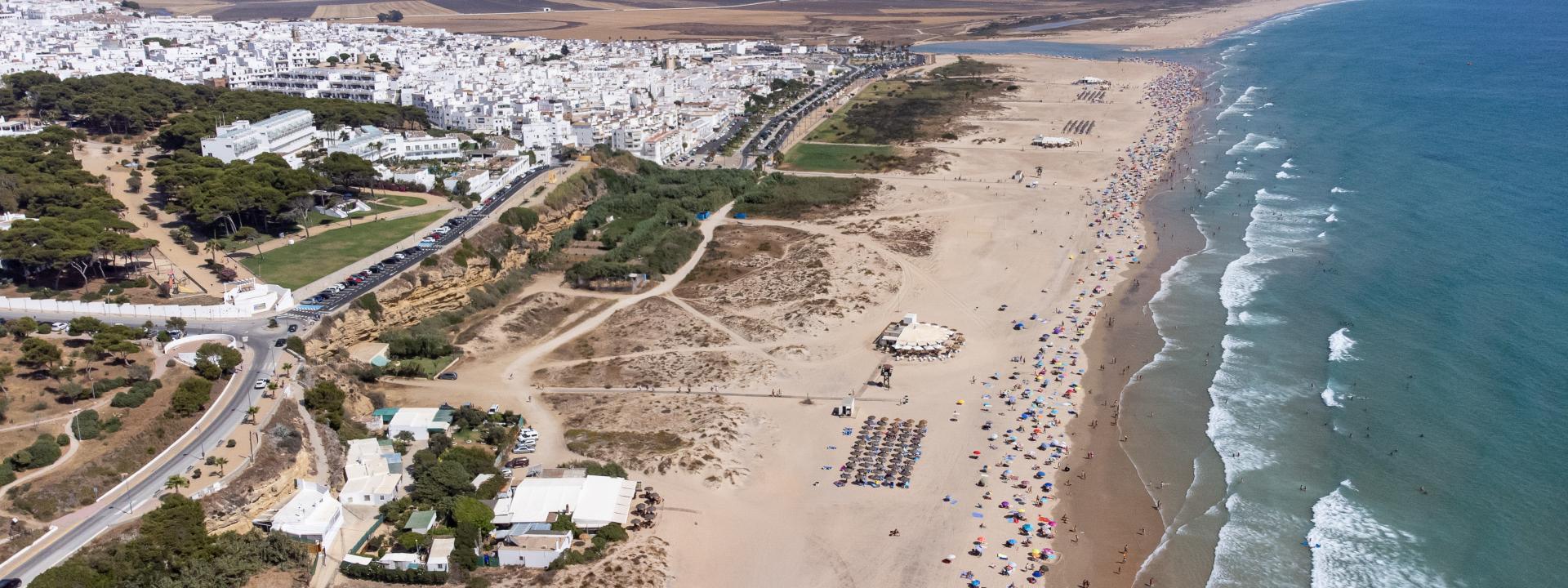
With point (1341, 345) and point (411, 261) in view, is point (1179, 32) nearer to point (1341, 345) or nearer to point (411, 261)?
point (1341, 345)

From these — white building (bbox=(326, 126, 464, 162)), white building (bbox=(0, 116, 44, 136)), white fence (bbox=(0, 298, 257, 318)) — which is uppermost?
white building (bbox=(0, 116, 44, 136))

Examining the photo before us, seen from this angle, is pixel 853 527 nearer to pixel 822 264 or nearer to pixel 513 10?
pixel 822 264

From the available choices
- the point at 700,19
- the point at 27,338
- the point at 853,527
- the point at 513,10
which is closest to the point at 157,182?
the point at 27,338

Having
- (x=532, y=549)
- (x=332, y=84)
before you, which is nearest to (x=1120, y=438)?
(x=532, y=549)

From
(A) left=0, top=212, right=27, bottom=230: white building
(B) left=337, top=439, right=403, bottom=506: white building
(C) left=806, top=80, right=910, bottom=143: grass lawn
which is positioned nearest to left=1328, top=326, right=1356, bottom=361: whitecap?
(B) left=337, top=439, right=403, bottom=506: white building

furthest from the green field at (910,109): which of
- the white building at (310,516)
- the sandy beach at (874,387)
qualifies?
the white building at (310,516)

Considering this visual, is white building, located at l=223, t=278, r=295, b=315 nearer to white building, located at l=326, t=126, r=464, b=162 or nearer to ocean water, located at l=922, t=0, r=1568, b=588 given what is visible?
white building, located at l=326, t=126, r=464, b=162
